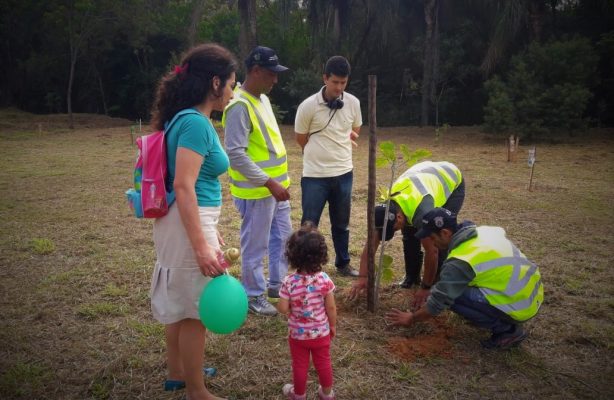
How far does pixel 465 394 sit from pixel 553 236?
10.9ft

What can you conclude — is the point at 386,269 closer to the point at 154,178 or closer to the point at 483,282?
the point at 483,282

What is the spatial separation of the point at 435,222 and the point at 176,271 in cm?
155

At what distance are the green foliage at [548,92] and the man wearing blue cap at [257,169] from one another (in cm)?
1210

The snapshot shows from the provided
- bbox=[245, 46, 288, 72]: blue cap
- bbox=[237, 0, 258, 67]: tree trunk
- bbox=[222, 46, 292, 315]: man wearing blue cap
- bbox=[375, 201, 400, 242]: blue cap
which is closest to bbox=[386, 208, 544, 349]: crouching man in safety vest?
bbox=[375, 201, 400, 242]: blue cap

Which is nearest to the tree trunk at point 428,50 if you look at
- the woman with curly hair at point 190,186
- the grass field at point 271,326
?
the grass field at point 271,326

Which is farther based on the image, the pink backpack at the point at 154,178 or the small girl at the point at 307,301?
the small girl at the point at 307,301

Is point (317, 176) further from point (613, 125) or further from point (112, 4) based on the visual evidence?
point (112, 4)

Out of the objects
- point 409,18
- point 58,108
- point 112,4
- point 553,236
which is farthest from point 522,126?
point 58,108

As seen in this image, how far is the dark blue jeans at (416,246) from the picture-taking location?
3732 mm

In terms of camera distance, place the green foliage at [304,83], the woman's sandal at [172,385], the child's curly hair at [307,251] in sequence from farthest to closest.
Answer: the green foliage at [304,83] < the woman's sandal at [172,385] < the child's curly hair at [307,251]

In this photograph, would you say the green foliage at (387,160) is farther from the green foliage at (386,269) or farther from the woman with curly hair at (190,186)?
the woman with curly hair at (190,186)

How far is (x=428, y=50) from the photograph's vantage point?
16906 mm

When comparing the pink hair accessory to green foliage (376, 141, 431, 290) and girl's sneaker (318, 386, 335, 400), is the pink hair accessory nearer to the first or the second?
green foliage (376, 141, 431, 290)

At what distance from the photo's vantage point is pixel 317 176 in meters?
3.94
